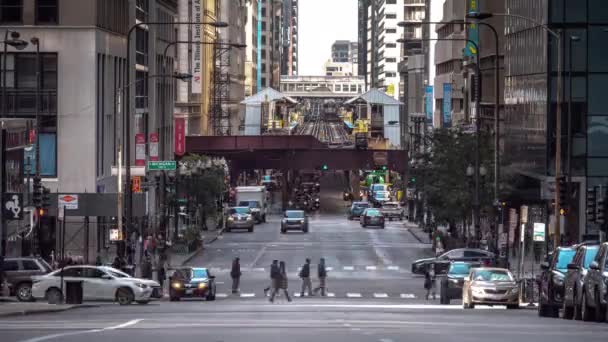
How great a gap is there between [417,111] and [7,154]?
457ft

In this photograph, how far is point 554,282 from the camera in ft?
112

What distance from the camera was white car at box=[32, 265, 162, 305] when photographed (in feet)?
156

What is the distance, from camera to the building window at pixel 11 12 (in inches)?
2916

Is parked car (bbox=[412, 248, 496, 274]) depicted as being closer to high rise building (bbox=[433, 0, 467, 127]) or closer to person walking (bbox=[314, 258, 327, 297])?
person walking (bbox=[314, 258, 327, 297])

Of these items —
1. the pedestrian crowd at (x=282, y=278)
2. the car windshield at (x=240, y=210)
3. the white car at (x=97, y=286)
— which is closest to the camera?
the white car at (x=97, y=286)

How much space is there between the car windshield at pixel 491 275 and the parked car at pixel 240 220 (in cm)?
6122

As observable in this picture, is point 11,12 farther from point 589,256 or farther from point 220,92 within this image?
point 220,92

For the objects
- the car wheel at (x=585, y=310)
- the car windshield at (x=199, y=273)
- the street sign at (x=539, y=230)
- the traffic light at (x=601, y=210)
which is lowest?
the car windshield at (x=199, y=273)

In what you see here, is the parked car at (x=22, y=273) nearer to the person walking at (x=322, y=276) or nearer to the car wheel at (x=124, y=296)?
the car wheel at (x=124, y=296)

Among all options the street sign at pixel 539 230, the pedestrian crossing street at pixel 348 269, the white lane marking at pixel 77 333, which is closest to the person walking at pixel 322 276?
the street sign at pixel 539 230

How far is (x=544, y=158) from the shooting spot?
7488cm

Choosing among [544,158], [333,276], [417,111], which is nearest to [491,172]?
[544,158]

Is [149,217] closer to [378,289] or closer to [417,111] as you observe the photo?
[378,289]

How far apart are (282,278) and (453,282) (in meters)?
5.87
